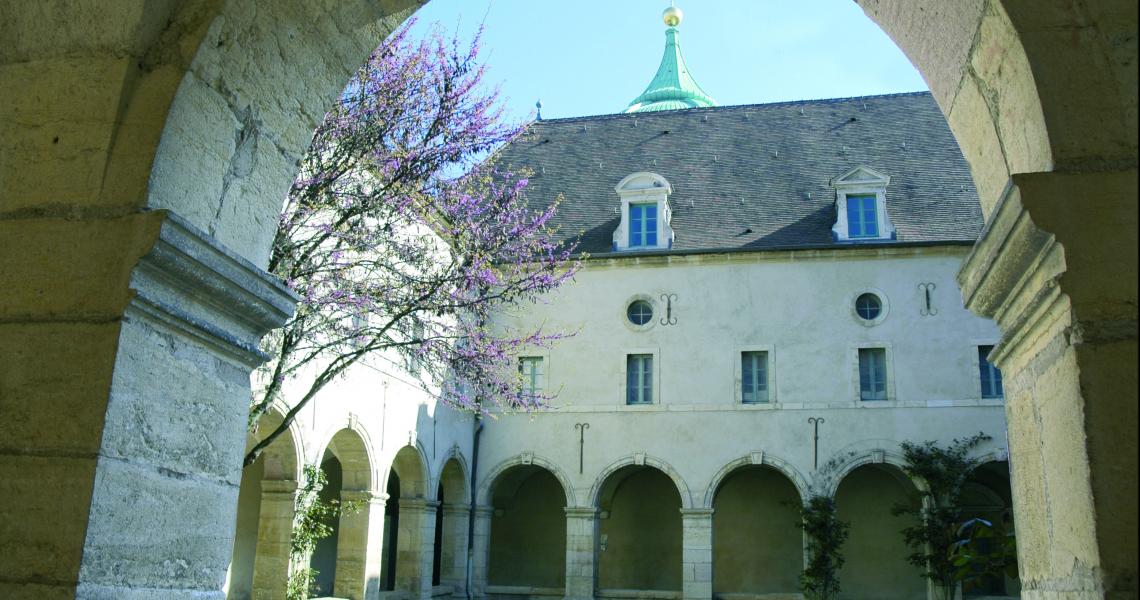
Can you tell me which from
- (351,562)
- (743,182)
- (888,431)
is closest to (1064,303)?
(351,562)

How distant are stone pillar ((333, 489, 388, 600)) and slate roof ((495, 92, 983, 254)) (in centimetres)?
628

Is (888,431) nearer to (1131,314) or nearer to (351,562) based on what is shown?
(351,562)

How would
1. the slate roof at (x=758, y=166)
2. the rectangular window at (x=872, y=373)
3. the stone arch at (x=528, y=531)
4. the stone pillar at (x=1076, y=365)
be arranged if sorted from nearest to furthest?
the stone pillar at (x=1076, y=365) → the rectangular window at (x=872, y=373) → the slate roof at (x=758, y=166) → the stone arch at (x=528, y=531)

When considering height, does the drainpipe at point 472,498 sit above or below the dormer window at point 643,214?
below

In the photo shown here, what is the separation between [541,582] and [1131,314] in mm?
17398

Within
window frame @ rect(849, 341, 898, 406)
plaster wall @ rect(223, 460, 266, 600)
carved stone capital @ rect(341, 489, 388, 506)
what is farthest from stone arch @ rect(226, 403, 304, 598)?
window frame @ rect(849, 341, 898, 406)

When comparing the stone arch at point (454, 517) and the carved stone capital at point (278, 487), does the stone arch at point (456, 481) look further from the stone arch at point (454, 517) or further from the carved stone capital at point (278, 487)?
the carved stone capital at point (278, 487)

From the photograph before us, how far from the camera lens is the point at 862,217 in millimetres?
16969

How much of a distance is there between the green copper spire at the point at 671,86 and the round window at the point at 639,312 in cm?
1393

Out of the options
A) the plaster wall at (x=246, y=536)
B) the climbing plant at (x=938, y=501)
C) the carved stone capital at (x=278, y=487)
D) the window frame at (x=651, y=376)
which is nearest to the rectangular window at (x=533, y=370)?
the window frame at (x=651, y=376)

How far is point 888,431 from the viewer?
15867 mm

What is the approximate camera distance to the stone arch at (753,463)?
52.6 feet

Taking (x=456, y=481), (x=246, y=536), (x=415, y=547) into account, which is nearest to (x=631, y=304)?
(x=456, y=481)

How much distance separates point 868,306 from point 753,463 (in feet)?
10.3
